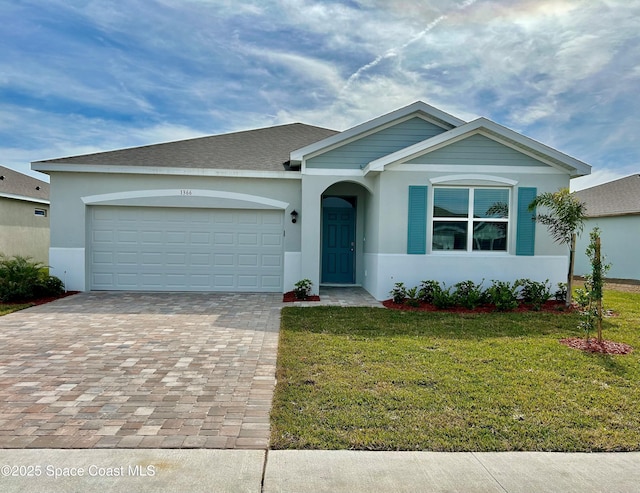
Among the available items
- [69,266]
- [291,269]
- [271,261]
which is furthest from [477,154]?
[69,266]

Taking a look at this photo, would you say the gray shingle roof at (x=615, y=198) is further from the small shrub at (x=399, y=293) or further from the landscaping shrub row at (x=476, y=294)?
the small shrub at (x=399, y=293)

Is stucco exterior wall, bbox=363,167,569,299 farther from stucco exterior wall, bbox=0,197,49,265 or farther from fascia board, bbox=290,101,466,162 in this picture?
stucco exterior wall, bbox=0,197,49,265

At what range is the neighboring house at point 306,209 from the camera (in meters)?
9.66

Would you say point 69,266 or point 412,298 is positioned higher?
point 69,266

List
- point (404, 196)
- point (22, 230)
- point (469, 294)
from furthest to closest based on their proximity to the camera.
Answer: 1. point (22, 230)
2. point (404, 196)
3. point (469, 294)

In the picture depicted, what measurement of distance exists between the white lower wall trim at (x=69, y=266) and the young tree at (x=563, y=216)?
39.0 ft

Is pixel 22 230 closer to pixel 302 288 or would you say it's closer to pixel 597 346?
pixel 302 288

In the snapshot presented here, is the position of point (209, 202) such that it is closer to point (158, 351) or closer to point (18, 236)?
point (158, 351)

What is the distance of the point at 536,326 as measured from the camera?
7.40m

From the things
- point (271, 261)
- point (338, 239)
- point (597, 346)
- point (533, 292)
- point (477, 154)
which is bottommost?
point (597, 346)

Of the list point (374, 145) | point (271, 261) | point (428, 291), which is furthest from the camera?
point (271, 261)

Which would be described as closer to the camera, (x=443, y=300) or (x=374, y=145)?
(x=443, y=300)

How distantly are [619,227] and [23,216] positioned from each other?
83.5 ft

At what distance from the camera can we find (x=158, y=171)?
1067 cm
